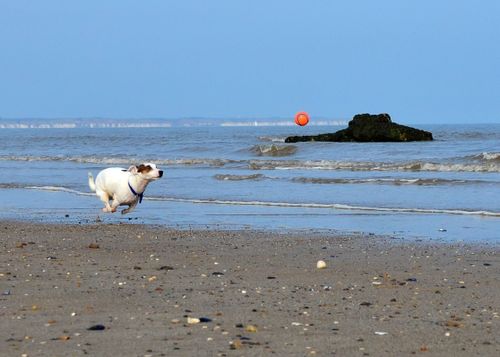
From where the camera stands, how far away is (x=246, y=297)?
21.8 feet

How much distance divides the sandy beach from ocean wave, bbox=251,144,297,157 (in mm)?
27233

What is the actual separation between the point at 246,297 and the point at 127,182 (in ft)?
22.6

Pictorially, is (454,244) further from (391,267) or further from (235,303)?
(235,303)

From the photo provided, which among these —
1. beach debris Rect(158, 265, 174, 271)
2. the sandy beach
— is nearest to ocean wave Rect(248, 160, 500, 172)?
the sandy beach

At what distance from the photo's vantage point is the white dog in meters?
13.3

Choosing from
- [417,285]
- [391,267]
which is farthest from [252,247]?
[417,285]

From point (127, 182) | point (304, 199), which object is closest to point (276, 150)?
point (304, 199)

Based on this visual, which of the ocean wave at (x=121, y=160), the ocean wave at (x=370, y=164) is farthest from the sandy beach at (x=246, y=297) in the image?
the ocean wave at (x=121, y=160)

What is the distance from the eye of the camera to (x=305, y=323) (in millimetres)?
5762

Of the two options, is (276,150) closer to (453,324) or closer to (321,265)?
(321,265)

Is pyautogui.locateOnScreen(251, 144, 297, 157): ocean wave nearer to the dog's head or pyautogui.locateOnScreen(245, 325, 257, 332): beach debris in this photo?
the dog's head

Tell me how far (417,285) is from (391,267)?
3.63ft

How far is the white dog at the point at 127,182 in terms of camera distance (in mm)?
13273

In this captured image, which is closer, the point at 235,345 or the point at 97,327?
the point at 235,345
